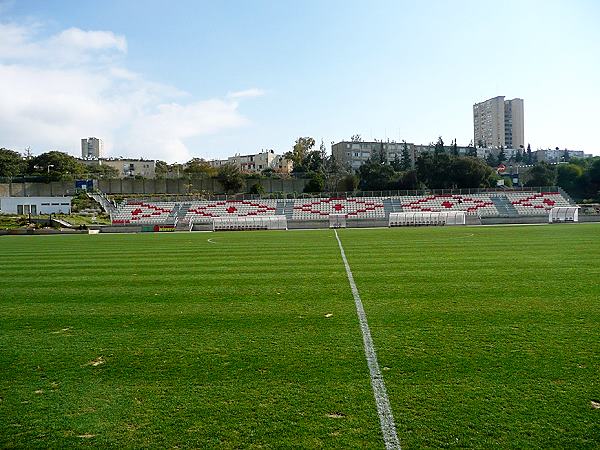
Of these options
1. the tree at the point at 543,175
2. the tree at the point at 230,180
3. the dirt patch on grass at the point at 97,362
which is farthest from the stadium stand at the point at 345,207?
the dirt patch on grass at the point at 97,362

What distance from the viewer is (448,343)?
667 cm

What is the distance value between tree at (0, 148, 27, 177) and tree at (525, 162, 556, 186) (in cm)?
7790

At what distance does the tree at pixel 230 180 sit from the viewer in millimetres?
73250

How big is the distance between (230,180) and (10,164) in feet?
117

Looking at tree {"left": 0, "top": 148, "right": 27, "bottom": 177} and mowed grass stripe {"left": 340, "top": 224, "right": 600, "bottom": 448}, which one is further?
tree {"left": 0, "top": 148, "right": 27, "bottom": 177}

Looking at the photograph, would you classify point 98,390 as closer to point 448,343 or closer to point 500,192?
point 448,343

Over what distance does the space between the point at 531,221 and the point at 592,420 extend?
143 feet

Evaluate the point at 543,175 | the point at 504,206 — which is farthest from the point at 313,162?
the point at 504,206

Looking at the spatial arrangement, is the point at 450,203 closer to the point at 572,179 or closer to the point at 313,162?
the point at 572,179

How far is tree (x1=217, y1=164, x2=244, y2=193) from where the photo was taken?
73250 mm

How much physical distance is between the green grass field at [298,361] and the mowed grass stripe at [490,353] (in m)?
0.02

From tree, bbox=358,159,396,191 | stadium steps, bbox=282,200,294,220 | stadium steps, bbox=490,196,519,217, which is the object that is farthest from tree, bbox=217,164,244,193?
stadium steps, bbox=490,196,519,217

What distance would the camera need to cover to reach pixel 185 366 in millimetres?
6020

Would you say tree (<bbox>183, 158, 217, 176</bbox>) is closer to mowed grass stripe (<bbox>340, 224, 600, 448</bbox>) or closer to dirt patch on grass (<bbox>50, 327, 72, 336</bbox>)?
mowed grass stripe (<bbox>340, 224, 600, 448</bbox>)
